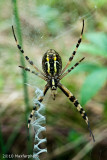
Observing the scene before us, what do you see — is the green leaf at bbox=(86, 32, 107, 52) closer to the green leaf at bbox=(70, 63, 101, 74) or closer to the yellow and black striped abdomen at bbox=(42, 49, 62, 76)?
the green leaf at bbox=(70, 63, 101, 74)

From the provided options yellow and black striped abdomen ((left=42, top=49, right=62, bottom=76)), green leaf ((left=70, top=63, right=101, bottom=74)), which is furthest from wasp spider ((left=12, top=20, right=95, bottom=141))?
green leaf ((left=70, top=63, right=101, bottom=74))

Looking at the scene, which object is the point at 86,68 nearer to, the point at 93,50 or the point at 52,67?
the point at 93,50

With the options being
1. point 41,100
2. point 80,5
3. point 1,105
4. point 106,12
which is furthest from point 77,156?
point 106,12

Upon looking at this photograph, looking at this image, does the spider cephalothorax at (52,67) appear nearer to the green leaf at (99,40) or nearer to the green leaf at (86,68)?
the green leaf at (86,68)

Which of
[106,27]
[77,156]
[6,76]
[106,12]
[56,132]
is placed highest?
[106,12]

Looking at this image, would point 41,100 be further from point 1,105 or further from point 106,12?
point 106,12

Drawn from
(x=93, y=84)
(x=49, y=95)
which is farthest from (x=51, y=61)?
(x=49, y=95)
